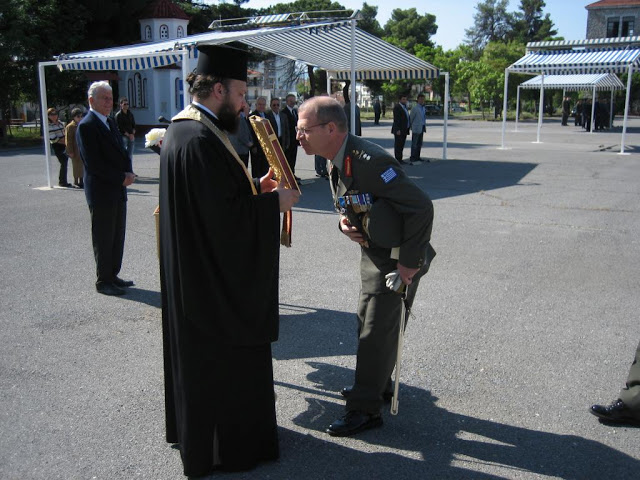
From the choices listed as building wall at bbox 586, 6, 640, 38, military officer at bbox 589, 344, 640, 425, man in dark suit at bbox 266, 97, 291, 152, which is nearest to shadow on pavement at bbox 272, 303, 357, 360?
military officer at bbox 589, 344, 640, 425

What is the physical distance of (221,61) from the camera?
9.46ft

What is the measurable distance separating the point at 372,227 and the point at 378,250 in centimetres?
21

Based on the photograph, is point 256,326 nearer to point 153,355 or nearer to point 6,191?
point 153,355

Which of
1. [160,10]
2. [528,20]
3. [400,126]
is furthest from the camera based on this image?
[528,20]

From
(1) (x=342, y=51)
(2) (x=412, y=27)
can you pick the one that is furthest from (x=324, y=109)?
(2) (x=412, y=27)

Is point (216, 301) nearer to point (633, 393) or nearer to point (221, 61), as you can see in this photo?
point (221, 61)

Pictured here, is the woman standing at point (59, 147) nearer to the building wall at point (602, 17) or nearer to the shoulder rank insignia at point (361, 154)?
the shoulder rank insignia at point (361, 154)

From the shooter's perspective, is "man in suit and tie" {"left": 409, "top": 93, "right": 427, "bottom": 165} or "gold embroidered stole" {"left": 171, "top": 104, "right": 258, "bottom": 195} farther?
"man in suit and tie" {"left": 409, "top": 93, "right": 427, "bottom": 165}

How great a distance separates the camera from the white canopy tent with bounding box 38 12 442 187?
1107 cm

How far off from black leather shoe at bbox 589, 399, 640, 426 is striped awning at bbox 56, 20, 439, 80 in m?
8.10

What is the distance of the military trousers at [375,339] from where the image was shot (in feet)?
11.2

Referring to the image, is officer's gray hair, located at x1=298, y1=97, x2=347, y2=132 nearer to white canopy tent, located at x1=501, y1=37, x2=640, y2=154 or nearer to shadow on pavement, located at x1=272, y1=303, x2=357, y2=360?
shadow on pavement, located at x1=272, y1=303, x2=357, y2=360

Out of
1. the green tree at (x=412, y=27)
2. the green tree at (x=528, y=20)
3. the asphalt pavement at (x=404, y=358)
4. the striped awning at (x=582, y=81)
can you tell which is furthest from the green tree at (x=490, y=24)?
the asphalt pavement at (x=404, y=358)

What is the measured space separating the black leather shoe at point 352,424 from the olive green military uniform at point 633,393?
1.51m
